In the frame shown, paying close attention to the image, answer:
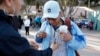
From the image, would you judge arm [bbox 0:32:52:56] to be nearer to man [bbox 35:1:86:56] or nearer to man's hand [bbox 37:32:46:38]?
man [bbox 35:1:86:56]

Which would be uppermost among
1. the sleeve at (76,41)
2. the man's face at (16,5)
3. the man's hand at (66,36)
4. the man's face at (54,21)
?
the man's face at (16,5)

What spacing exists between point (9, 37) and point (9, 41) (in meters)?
0.02

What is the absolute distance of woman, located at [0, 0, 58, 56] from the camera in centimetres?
178

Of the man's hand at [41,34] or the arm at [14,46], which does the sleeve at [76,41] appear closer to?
the man's hand at [41,34]

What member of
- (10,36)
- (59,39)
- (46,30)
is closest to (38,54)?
(10,36)

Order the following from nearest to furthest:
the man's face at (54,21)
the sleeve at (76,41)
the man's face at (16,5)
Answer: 1. the man's face at (16,5)
2. the sleeve at (76,41)
3. the man's face at (54,21)

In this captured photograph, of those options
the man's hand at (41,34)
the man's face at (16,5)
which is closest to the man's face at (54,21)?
the man's hand at (41,34)

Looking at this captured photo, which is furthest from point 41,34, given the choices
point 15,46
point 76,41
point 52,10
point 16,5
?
point 15,46

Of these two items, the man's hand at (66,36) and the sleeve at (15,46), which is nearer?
the sleeve at (15,46)

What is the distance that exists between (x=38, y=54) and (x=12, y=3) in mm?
358

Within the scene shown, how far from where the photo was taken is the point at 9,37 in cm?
178

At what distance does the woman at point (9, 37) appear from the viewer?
70.1 inches

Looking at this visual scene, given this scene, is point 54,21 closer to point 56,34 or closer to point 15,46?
point 56,34

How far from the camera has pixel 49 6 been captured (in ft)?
13.1
